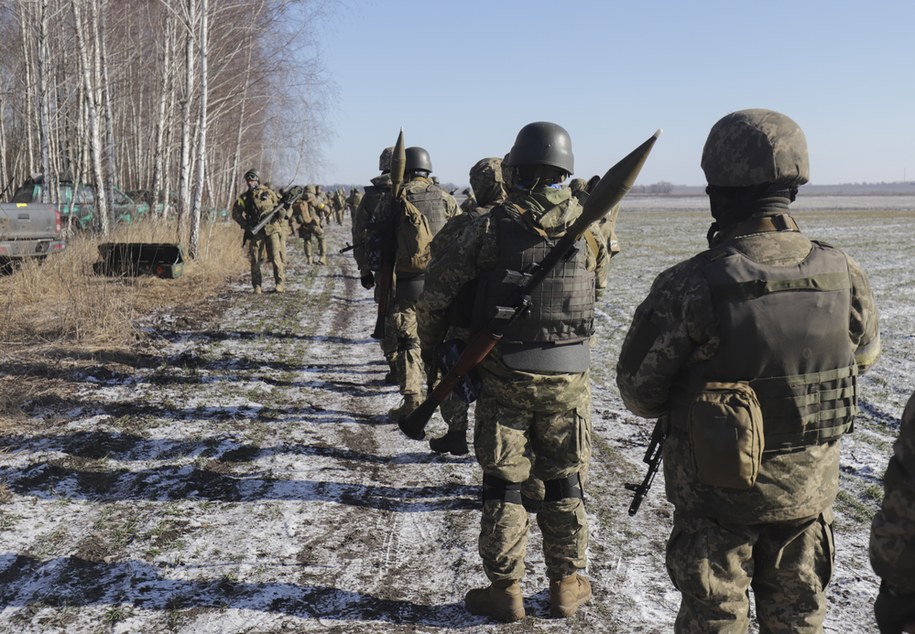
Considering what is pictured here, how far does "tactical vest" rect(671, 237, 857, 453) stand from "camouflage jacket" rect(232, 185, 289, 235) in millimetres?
9999

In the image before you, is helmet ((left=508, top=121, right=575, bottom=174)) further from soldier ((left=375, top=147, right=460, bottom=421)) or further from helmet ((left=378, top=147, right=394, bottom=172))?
helmet ((left=378, top=147, right=394, bottom=172))

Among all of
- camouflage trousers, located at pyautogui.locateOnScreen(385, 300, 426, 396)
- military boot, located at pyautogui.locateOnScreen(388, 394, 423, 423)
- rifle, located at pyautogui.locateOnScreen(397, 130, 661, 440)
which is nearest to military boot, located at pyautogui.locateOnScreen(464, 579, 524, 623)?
rifle, located at pyautogui.locateOnScreen(397, 130, 661, 440)

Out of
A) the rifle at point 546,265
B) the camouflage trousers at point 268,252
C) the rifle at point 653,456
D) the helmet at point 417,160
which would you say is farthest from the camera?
the camouflage trousers at point 268,252

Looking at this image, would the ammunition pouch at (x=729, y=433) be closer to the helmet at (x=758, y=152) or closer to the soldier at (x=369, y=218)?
the helmet at (x=758, y=152)

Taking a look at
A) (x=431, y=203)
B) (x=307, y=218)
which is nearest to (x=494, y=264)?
(x=431, y=203)

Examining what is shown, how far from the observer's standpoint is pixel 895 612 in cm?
144

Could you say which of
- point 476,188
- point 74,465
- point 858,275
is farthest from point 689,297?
point 74,465

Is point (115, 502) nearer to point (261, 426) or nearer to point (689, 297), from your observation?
point (261, 426)

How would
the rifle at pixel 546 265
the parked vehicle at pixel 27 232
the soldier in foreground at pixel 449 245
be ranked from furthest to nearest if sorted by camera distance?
the parked vehicle at pixel 27 232 → the soldier in foreground at pixel 449 245 → the rifle at pixel 546 265

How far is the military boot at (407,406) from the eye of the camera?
5.43 metres

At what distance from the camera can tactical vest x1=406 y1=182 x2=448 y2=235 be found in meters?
5.22

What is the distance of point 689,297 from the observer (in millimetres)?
2111

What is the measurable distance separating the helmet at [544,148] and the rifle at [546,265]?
1.00 feet

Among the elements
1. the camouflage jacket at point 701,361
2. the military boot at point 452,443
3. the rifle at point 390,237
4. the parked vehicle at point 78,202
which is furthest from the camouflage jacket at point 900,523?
the parked vehicle at point 78,202
